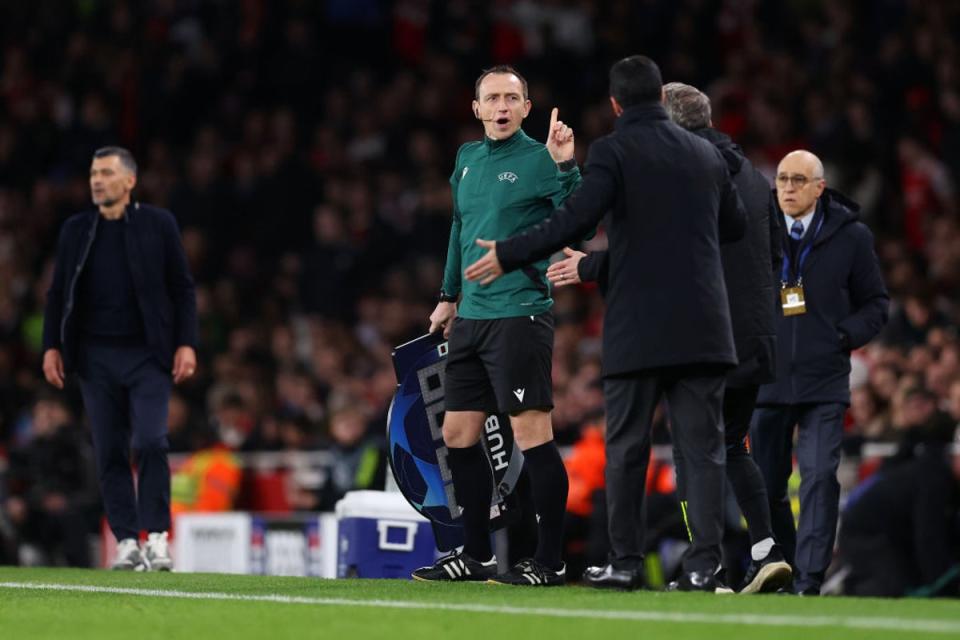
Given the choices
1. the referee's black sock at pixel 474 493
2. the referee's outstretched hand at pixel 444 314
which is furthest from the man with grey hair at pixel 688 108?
the referee's black sock at pixel 474 493

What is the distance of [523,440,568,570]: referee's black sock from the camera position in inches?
303

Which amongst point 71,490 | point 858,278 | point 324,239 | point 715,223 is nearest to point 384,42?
point 324,239

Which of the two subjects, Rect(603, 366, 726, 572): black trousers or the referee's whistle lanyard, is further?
the referee's whistle lanyard

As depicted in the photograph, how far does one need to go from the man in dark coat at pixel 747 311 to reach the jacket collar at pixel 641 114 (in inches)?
21.9

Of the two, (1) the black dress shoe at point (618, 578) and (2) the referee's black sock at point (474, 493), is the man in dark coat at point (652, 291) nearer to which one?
(1) the black dress shoe at point (618, 578)

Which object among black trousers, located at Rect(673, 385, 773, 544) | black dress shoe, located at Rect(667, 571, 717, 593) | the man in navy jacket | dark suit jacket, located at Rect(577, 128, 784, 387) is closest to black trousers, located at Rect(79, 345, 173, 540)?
the man in navy jacket

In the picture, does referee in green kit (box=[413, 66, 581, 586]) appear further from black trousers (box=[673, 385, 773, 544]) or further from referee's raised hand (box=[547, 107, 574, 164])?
black trousers (box=[673, 385, 773, 544])

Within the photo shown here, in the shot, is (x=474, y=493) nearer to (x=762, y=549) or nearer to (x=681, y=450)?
(x=762, y=549)

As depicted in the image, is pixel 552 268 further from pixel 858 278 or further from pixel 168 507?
pixel 168 507

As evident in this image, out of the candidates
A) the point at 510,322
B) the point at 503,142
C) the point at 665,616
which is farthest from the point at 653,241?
the point at 665,616

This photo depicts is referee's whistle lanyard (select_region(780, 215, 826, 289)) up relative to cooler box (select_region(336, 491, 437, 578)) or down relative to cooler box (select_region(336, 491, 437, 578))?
up

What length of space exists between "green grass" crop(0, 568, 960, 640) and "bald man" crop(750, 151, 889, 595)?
1490 mm

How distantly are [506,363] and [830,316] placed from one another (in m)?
1.79

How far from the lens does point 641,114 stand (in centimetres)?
693
